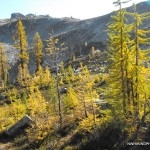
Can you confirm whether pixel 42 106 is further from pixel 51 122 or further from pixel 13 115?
pixel 13 115

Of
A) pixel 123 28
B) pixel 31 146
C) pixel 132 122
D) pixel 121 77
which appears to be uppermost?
pixel 123 28

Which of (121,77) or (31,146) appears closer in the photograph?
(121,77)

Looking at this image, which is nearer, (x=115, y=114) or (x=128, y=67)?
(x=128, y=67)

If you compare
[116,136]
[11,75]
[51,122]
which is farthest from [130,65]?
[11,75]

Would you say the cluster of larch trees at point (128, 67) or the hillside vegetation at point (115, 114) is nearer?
the hillside vegetation at point (115, 114)

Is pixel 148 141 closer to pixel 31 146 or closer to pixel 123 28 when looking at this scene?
pixel 123 28

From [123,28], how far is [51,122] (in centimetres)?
1617

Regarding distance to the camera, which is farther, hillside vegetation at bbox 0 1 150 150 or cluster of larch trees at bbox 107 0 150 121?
cluster of larch trees at bbox 107 0 150 121

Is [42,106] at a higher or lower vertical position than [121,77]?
lower

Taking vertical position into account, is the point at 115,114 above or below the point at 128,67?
below

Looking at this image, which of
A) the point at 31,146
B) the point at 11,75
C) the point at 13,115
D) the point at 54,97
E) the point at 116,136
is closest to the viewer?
the point at 116,136

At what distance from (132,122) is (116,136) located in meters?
2.08

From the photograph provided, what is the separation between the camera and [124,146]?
3189cm

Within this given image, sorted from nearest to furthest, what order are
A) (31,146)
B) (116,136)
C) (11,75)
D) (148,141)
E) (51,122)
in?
(148,141)
(116,136)
(31,146)
(51,122)
(11,75)
